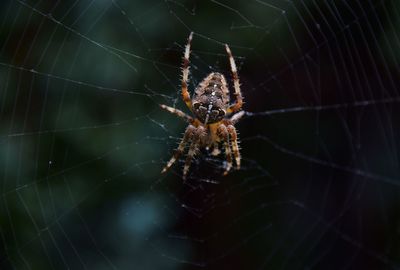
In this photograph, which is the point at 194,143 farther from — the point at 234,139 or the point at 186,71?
the point at 186,71

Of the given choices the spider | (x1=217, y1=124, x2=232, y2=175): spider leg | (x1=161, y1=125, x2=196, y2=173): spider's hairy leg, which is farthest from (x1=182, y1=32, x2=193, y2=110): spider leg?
(x1=217, y1=124, x2=232, y2=175): spider leg

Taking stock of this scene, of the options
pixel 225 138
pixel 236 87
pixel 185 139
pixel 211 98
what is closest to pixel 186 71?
pixel 211 98

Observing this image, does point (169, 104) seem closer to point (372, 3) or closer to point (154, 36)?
point (154, 36)

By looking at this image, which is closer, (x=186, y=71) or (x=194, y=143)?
(x=186, y=71)

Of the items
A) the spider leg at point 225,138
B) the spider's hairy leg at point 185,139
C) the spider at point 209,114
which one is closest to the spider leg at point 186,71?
the spider at point 209,114

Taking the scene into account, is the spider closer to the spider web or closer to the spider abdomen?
the spider abdomen

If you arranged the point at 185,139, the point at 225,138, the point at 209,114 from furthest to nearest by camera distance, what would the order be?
the point at 225,138 → the point at 185,139 → the point at 209,114

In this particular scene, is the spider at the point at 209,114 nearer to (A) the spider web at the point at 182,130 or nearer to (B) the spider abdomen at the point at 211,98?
(B) the spider abdomen at the point at 211,98

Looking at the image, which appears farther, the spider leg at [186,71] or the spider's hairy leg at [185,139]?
the spider's hairy leg at [185,139]

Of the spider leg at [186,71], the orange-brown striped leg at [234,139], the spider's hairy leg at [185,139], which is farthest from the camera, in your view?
the orange-brown striped leg at [234,139]
